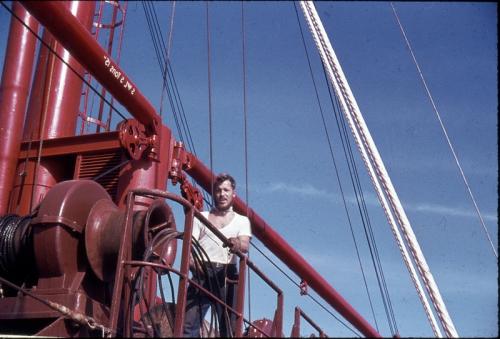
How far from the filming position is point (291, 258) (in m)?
11.5

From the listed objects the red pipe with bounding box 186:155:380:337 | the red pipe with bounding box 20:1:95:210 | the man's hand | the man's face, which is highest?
the red pipe with bounding box 20:1:95:210

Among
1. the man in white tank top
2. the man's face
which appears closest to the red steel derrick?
the man in white tank top

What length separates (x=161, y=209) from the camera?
245 inches

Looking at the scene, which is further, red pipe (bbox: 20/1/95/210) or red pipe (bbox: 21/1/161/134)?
red pipe (bbox: 20/1/95/210)

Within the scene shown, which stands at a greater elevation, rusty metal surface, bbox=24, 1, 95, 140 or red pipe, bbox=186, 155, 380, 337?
rusty metal surface, bbox=24, 1, 95, 140

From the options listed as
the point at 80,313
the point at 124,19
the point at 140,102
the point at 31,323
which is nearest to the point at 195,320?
the point at 80,313

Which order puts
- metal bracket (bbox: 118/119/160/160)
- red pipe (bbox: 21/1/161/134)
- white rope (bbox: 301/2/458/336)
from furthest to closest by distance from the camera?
metal bracket (bbox: 118/119/160/160) → red pipe (bbox: 21/1/161/134) → white rope (bbox: 301/2/458/336)

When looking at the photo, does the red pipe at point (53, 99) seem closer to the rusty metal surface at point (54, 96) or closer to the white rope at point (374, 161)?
the rusty metal surface at point (54, 96)

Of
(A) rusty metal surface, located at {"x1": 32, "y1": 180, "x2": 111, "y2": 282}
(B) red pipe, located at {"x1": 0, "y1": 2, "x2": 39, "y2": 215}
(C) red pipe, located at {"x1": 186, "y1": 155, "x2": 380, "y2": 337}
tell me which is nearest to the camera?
(A) rusty metal surface, located at {"x1": 32, "y1": 180, "x2": 111, "y2": 282}

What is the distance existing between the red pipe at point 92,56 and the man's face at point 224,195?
2396mm

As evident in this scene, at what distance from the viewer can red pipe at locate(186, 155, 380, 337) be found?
1055cm

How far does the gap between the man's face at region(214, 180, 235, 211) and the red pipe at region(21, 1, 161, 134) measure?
94.3 inches

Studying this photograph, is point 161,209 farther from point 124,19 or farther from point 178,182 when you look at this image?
point 124,19

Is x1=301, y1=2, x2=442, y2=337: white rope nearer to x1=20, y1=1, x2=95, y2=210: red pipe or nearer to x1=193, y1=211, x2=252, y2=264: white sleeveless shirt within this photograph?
x1=193, y1=211, x2=252, y2=264: white sleeveless shirt
